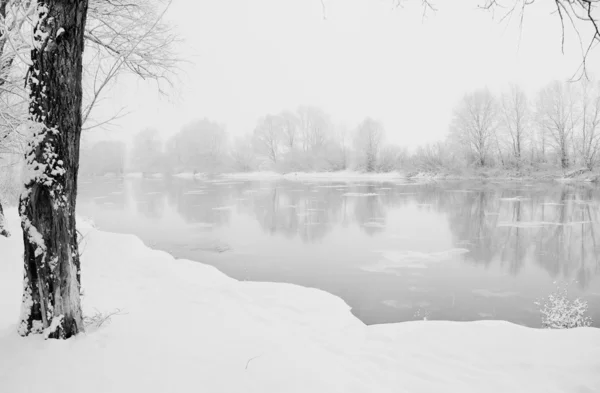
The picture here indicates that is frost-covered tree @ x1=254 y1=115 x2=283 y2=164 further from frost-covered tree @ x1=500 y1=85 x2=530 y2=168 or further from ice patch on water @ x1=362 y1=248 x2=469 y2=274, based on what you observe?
ice patch on water @ x1=362 y1=248 x2=469 y2=274

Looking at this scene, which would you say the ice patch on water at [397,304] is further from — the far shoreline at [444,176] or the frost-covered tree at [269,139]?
the frost-covered tree at [269,139]

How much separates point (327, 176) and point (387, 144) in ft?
34.4

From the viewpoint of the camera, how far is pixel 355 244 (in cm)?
1215

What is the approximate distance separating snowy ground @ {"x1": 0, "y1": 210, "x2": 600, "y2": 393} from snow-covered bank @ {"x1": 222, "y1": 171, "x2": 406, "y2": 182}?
43.6m

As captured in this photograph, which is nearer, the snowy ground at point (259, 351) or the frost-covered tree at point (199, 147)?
the snowy ground at point (259, 351)

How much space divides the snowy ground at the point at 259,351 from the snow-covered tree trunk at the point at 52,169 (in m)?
0.29

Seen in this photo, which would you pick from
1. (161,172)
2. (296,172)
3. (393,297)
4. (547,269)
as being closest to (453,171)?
(296,172)

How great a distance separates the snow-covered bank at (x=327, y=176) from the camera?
50.1m

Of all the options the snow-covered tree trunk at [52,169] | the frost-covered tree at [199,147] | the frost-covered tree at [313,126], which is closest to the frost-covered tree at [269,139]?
the frost-covered tree at [313,126]

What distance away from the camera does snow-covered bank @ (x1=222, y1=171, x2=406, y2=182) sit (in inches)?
1972

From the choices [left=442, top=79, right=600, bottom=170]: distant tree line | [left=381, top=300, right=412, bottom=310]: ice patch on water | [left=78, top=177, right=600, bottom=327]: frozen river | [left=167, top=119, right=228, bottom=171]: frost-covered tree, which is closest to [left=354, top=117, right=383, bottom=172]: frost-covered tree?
[left=442, top=79, right=600, bottom=170]: distant tree line

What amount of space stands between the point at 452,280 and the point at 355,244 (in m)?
4.14

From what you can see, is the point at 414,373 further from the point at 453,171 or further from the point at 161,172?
the point at 161,172

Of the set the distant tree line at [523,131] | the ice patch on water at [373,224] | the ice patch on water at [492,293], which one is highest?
the distant tree line at [523,131]
